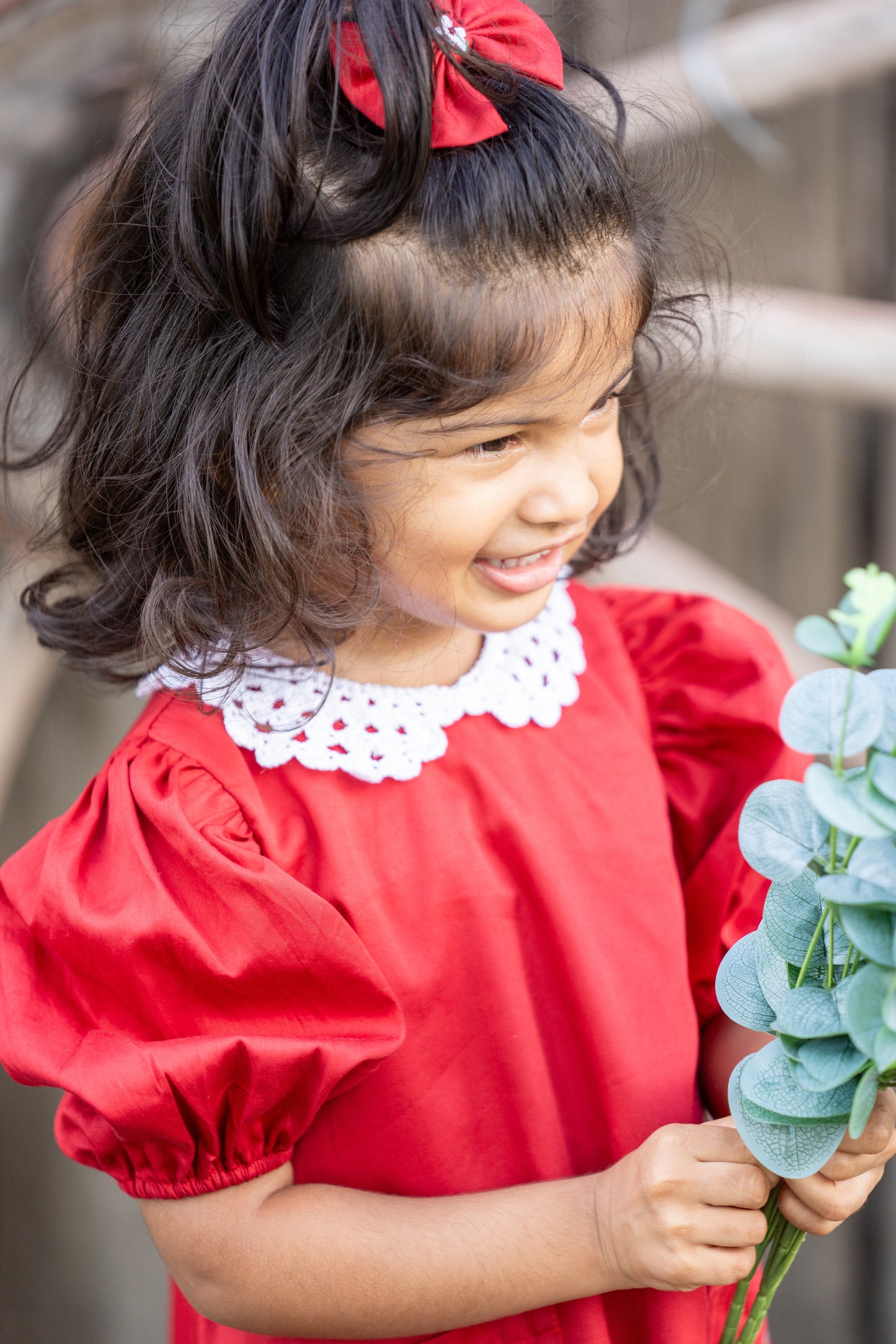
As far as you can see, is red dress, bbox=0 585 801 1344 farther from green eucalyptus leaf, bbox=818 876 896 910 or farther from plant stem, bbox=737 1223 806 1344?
green eucalyptus leaf, bbox=818 876 896 910

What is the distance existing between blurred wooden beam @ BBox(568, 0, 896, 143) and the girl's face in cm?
45

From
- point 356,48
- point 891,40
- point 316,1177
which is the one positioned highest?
point 356,48

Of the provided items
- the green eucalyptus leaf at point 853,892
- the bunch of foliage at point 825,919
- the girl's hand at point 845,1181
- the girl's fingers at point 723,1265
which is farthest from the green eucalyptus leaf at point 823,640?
the girl's fingers at point 723,1265

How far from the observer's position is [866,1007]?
0.53 metres

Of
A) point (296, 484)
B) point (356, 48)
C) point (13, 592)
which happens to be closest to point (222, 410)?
point (296, 484)

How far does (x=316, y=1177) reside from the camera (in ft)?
2.60

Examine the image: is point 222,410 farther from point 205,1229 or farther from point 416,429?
point 205,1229

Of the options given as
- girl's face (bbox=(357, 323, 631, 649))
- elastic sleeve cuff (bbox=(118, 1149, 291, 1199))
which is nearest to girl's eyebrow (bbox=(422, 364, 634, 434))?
girl's face (bbox=(357, 323, 631, 649))

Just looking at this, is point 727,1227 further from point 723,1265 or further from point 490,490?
point 490,490

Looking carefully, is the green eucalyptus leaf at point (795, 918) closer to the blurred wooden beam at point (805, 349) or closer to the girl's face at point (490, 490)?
the girl's face at point (490, 490)

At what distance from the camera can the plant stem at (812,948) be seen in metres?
0.59

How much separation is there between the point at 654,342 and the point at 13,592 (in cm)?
64

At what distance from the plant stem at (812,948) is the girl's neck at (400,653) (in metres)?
0.34

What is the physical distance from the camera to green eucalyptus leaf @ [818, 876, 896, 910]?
0.51 metres
